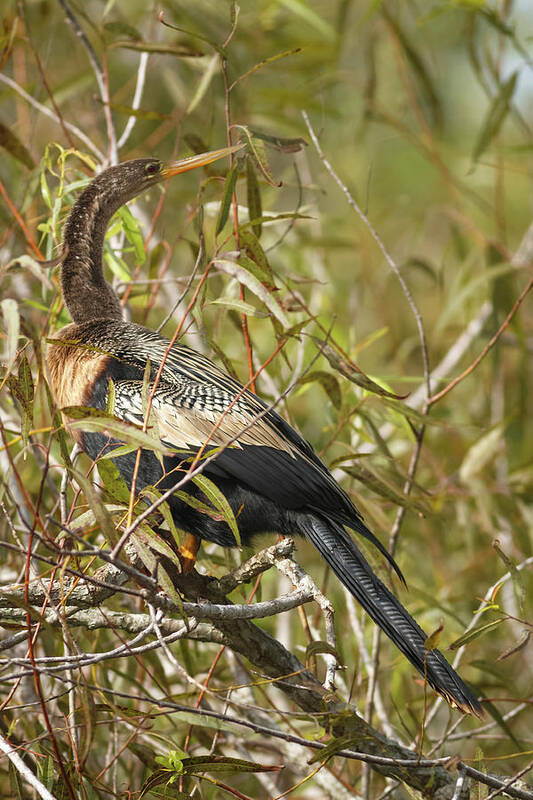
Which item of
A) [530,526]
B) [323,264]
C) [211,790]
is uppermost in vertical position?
[323,264]

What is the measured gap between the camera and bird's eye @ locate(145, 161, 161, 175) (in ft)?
8.25

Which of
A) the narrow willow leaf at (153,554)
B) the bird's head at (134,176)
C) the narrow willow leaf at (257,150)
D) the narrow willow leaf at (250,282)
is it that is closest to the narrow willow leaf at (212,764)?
the narrow willow leaf at (153,554)

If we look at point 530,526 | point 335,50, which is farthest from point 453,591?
point 335,50

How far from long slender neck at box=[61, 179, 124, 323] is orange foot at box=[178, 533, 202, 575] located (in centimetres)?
67

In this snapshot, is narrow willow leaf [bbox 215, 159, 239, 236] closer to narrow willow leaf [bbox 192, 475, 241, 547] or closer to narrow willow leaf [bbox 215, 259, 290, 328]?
narrow willow leaf [bbox 215, 259, 290, 328]

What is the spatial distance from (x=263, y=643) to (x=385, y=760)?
42 cm

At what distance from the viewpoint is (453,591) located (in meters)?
3.48

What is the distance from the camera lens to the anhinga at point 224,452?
1.95 meters

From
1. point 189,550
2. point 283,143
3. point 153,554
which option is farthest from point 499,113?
point 153,554

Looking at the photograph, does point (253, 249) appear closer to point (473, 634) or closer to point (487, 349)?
point (487, 349)

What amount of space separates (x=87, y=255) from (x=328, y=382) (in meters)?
0.76

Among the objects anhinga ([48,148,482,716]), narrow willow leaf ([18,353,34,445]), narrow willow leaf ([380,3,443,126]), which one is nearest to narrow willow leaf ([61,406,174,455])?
narrow willow leaf ([18,353,34,445])

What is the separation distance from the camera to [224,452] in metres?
2.02

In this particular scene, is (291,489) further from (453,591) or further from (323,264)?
(323,264)
